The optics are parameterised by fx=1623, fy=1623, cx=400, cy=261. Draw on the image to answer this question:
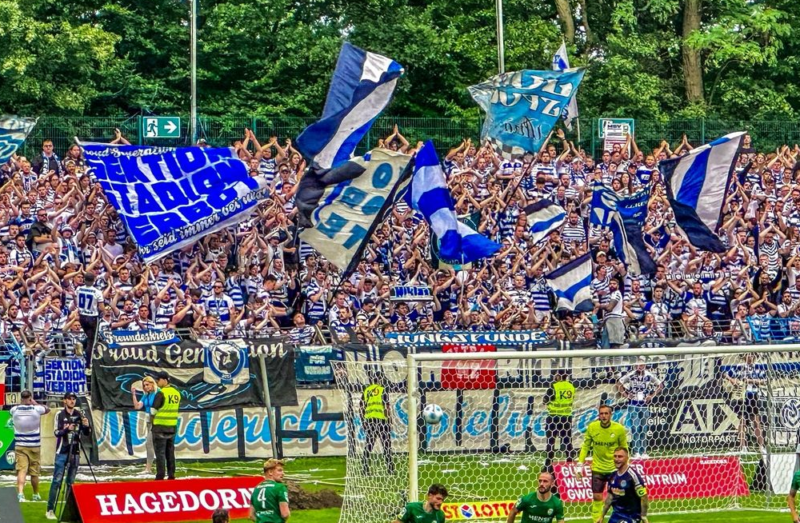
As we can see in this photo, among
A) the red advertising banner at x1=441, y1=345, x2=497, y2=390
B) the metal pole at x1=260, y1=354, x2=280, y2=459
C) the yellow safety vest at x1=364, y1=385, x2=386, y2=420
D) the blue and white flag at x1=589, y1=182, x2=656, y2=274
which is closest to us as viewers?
the yellow safety vest at x1=364, y1=385, x2=386, y2=420

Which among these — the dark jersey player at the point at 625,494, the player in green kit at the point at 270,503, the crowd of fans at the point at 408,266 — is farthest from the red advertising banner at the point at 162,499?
the crowd of fans at the point at 408,266

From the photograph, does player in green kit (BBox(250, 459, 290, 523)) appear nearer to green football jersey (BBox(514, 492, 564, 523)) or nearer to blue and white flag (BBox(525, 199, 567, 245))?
green football jersey (BBox(514, 492, 564, 523))

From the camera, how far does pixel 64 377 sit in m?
26.9

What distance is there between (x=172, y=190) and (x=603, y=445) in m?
12.9

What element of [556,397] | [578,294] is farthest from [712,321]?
[556,397]

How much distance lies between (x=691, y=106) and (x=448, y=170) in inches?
527

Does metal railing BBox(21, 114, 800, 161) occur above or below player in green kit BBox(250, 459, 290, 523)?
above

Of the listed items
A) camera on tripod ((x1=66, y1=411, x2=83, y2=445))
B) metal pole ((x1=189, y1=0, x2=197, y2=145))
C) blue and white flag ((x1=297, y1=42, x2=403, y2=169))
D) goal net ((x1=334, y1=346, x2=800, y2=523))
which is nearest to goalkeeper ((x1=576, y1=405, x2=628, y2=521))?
goal net ((x1=334, y1=346, x2=800, y2=523))

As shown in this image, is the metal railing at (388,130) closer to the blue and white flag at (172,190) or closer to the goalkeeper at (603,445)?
the blue and white flag at (172,190)

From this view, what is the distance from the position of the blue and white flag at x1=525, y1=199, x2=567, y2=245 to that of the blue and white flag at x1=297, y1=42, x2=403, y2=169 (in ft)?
12.2

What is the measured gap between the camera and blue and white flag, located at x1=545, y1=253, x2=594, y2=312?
31172mm

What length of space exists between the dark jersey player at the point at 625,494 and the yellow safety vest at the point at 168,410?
8185 millimetres

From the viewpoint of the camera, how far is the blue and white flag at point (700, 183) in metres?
31.7

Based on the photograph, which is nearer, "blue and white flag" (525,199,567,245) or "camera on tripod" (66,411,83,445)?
"camera on tripod" (66,411,83,445)
